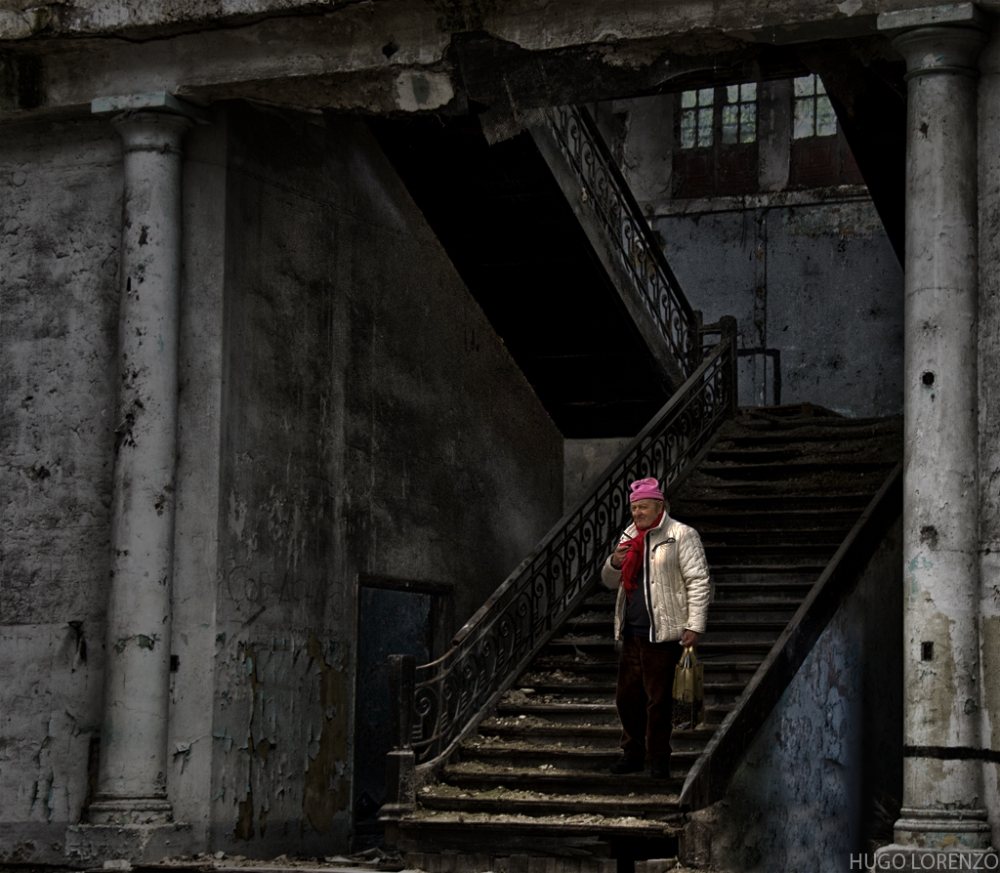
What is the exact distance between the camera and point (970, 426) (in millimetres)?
8781

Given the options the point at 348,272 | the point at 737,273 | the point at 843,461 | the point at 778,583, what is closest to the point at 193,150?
the point at 348,272

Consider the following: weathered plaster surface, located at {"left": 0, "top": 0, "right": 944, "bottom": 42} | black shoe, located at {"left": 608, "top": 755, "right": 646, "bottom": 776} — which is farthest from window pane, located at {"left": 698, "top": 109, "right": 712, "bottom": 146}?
black shoe, located at {"left": 608, "top": 755, "right": 646, "bottom": 776}

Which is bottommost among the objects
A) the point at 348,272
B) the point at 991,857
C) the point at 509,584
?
the point at 991,857

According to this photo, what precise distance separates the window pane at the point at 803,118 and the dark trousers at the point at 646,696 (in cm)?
1182

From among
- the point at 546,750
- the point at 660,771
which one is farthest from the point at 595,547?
the point at 660,771

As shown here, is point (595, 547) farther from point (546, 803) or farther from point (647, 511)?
point (546, 803)

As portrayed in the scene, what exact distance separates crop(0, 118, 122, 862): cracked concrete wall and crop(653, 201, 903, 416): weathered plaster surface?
1046cm

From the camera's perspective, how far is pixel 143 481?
10.4 metres

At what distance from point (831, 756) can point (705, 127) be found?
38.7 ft

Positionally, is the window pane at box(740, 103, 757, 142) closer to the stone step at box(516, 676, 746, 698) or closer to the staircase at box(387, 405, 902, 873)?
the staircase at box(387, 405, 902, 873)

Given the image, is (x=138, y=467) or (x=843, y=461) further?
(x=843, y=461)

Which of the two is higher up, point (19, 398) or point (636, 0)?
point (636, 0)

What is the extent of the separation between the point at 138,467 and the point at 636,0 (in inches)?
177

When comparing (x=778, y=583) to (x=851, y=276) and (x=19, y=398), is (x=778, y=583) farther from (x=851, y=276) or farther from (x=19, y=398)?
(x=851, y=276)
